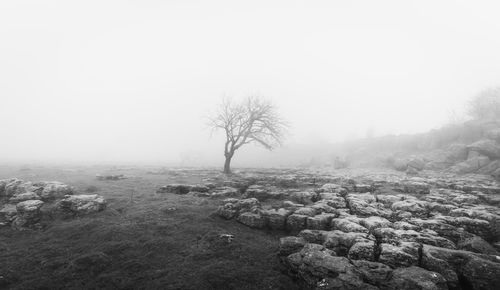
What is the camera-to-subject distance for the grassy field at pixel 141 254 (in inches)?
434

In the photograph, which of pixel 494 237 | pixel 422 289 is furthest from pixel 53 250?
pixel 494 237

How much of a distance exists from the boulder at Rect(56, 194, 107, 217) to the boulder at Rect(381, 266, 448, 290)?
1967 centimetres

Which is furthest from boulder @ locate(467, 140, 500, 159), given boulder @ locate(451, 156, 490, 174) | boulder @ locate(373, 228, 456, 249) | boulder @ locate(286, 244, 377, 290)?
boulder @ locate(286, 244, 377, 290)

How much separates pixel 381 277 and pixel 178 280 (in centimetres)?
854

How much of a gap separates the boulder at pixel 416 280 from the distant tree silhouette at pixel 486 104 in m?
73.4

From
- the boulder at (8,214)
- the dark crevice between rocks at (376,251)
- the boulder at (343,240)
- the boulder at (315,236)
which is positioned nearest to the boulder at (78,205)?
the boulder at (8,214)

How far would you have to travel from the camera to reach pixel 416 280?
9367 mm

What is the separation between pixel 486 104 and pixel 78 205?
90.6 m

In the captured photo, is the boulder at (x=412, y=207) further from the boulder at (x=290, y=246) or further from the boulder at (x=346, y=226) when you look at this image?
the boulder at (x=290, y=246)

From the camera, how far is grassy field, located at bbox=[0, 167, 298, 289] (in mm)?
11016

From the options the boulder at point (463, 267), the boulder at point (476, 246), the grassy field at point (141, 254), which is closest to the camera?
the boulder at point (463, 267)

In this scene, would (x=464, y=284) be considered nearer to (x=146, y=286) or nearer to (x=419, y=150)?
(x=146, y=286)

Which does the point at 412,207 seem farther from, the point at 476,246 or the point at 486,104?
the point at 486,104

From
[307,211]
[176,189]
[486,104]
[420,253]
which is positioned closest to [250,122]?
[176,189]
